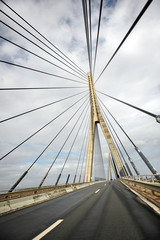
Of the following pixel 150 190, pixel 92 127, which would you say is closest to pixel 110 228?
pixel 150 190

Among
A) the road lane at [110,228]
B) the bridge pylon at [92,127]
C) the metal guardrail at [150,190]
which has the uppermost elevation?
the bridge pylon at [92,127]

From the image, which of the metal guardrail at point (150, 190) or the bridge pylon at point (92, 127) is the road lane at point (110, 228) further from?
the bridge pylon at point (92, 127)

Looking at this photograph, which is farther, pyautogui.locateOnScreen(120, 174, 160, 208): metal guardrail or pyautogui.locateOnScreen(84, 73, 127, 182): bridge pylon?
pyautogui.locateOnScreen(84, 73, 127, 182): bridge pylon

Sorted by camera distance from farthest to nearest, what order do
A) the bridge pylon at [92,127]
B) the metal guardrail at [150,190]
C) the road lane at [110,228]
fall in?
the bridge pylon at [92,127], the metal guardrail at [150,190], the road lane at [110,228]

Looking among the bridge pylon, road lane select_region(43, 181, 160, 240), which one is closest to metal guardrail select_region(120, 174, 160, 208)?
road lane select_region(43, 181, 160, 240)

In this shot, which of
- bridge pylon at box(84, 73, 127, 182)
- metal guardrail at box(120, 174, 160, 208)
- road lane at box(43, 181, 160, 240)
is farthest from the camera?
bridge pylon at box(84, 73, 127, 182)

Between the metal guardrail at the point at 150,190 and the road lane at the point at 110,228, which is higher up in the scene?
the metal guardrail at the point at 150,190

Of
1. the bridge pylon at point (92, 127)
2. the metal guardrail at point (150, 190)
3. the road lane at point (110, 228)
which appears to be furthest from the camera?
the bridge pylon at point (92, 127)

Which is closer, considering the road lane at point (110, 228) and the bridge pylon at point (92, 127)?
the road lane at point (110, 228)

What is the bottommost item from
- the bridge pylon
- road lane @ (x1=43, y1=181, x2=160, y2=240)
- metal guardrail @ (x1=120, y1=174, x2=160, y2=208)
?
road lane @ (x1=43, y1=181, x2=160, y2=240)

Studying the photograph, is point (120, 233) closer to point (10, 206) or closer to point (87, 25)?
point (10, 206)

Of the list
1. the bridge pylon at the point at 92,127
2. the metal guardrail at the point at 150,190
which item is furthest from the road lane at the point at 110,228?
the bridge pylon at the point at 92,127

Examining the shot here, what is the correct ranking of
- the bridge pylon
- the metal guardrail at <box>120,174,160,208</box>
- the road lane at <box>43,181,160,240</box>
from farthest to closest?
the bridge pylon, the metal guardrail at <box>120,174,160,208</box>, the road lane at <box>43,181,160,240</box>

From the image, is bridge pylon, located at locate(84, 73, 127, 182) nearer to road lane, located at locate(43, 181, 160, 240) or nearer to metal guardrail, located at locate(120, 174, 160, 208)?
metal guardrail, located at locate(120, 174, 160, 208)
